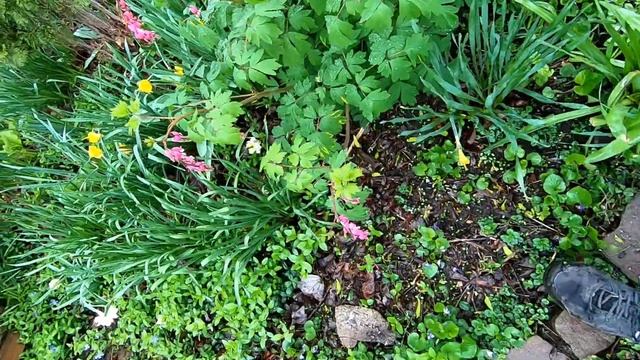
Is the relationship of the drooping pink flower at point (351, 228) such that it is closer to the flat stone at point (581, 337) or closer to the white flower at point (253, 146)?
the white flower at point (253, 146)

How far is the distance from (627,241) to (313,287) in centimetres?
115

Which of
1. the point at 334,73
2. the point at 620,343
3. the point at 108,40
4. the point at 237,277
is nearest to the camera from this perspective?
the point at 334,73

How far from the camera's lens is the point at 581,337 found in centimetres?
203

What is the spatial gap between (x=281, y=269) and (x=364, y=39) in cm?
98

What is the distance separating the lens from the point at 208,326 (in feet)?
7.80

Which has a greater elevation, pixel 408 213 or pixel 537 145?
pixel 537 145

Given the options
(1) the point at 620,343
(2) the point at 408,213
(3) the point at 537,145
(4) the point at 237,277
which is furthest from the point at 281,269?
(1) the point at 620,343

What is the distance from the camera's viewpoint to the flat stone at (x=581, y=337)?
203cm

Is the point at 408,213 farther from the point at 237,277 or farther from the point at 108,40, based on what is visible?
the point at 108,40

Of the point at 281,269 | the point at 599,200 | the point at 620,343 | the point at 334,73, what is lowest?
the point at 281,269

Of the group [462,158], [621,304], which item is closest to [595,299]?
[621,304]

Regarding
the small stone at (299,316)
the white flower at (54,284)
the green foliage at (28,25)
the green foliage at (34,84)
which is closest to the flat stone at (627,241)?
the small stone at (299,316)

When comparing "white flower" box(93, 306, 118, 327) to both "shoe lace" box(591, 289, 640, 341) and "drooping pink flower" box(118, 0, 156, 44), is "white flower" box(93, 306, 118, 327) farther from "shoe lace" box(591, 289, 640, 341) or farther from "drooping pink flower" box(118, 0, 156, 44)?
"shoe lace" box(591, 289, 640, 341)

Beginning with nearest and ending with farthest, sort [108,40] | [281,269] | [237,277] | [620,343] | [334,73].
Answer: [334,73]
[620,343]
[237,277]
[281,269]
[108,40]
